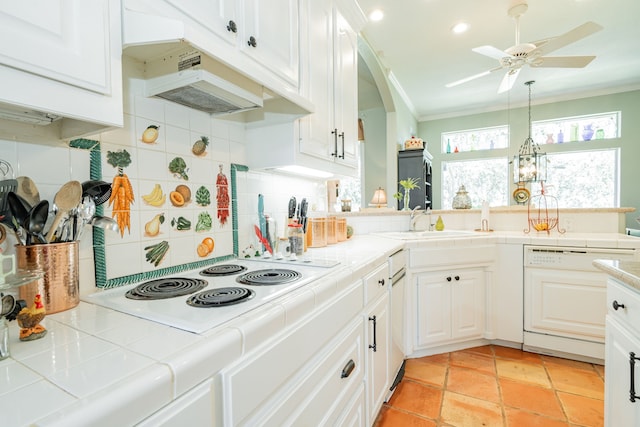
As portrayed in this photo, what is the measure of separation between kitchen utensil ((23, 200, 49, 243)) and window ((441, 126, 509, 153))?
21.1ft

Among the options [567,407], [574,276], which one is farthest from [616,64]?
[567,407]

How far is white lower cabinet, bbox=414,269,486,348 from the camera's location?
83.7 inches

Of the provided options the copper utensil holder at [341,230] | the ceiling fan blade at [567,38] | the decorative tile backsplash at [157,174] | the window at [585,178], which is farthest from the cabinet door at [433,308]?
the window at [585,178]

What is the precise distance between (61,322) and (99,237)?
0.32 metres

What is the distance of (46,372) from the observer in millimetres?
437

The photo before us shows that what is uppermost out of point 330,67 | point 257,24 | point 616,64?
point 616,64

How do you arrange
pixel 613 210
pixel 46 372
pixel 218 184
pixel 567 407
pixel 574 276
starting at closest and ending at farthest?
pixel 46 372
pixel 218 184
pixel 567 407
pixel 574 276
pixel 613 210

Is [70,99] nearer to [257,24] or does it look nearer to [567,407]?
[257,24]

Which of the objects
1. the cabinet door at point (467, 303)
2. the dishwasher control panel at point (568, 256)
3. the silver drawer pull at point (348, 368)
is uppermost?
the dishwasher control panel at point (568, 256)

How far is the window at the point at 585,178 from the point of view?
16.4 feet

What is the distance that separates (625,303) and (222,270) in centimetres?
142

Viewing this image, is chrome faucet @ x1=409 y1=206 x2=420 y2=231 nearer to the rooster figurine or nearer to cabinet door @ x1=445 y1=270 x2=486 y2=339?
cabinet door @ x1=445 y1=270 x2=486 y2=339

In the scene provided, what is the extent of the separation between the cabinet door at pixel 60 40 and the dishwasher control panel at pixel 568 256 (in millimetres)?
2612

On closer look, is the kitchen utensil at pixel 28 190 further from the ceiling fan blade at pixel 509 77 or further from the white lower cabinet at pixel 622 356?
the ceiling fan blade at pixel 509 77
